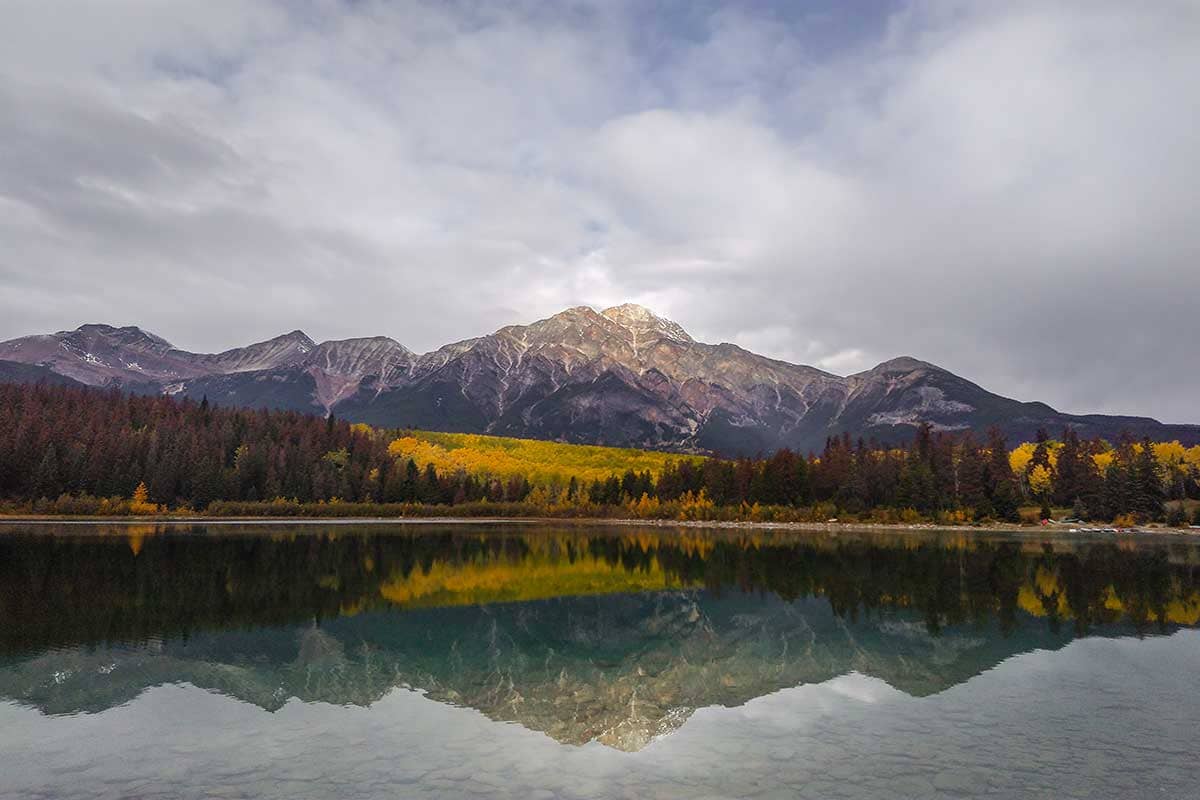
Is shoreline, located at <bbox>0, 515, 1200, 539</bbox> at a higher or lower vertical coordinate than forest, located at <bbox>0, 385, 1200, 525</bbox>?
lower

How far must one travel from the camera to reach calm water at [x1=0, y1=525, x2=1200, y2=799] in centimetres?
1838

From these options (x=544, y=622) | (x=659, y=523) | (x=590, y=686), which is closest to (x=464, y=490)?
(x=659, y=523)

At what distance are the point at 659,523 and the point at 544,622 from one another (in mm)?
135568

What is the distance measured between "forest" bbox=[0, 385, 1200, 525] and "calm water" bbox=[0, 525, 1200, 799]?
103 m

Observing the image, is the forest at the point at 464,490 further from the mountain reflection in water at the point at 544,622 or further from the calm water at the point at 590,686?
the calm water at the point at 590,686

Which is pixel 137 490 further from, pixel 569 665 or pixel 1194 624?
pixel 1194 624


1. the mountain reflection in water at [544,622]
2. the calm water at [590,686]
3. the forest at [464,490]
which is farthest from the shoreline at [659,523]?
the calm water at [590,686]

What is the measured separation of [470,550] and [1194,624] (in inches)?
2967

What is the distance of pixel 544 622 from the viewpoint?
44.3 m

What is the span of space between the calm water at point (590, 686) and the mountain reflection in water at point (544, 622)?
242mm

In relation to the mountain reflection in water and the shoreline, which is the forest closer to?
the shoreline

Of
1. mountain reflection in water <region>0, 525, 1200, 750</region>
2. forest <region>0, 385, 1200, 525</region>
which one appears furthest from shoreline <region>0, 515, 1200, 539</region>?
mountain reflection in water <region>0, 525, 1200, 750</region>

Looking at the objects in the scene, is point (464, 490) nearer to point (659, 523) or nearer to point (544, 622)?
Result: point (659, 523)

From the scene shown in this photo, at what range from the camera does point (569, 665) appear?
32.4m
